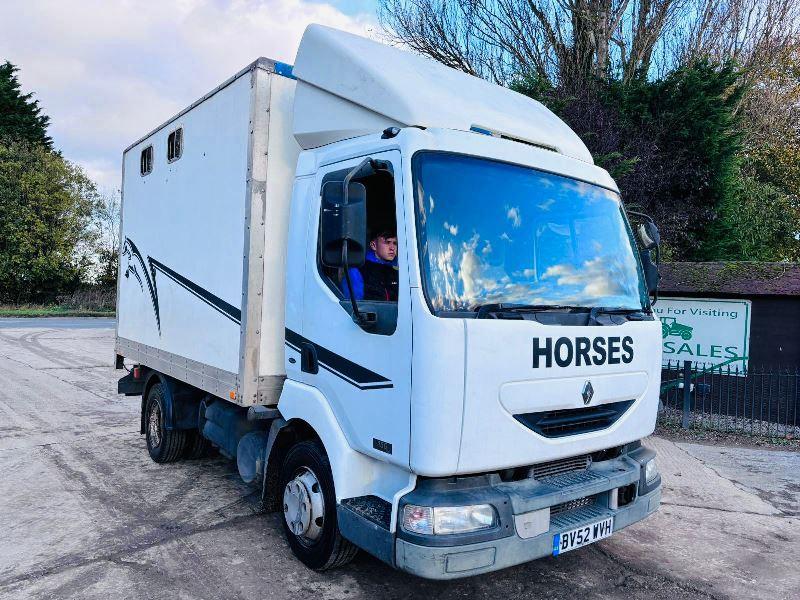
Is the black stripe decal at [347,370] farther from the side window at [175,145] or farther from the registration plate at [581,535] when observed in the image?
the side window at [175,145]

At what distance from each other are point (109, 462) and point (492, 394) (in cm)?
482

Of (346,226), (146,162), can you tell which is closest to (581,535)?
(346,226)

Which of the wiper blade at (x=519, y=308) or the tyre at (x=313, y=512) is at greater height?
the wiper blade at (x=519, y=308)

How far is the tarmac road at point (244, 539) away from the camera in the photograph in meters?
3.75

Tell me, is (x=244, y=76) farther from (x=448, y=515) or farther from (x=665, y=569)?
(x=665, y=569)

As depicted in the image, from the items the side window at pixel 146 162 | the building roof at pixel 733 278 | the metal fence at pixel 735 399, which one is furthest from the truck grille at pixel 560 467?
the building roof at pixel 733 278

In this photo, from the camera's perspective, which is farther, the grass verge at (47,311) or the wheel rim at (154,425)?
the grass verge at (47,311)

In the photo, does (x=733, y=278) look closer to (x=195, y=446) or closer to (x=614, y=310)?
(x=614, y=310)

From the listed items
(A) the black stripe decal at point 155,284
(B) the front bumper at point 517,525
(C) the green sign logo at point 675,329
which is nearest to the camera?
(B) the front bumper at point 517,525

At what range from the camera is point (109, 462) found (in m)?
6.30

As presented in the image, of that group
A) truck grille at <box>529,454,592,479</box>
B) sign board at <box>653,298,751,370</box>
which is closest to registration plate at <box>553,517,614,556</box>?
truck grille at <box>529,454,592,479</box>

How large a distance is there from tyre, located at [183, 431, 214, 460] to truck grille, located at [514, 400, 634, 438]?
395 cm

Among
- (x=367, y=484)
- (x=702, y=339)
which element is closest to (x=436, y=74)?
(x=367, y=484)

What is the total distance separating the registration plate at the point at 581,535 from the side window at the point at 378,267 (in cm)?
140
